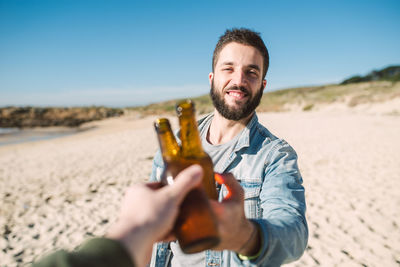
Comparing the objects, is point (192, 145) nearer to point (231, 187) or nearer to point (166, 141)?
point (166, 141)

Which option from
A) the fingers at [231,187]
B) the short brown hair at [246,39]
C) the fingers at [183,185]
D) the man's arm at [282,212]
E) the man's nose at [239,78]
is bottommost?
the man's arm at [282,212]

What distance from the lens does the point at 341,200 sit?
19.4 ft

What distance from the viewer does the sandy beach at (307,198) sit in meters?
4.32

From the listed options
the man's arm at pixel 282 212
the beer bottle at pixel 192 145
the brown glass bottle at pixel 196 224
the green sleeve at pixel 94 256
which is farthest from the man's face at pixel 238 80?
the green sleeve at pixel 94 256

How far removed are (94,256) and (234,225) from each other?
418 mm

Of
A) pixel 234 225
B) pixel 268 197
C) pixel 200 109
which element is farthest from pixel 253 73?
pixel 200 109

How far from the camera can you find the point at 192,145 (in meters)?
0.95

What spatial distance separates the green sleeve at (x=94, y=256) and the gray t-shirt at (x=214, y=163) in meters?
1.16

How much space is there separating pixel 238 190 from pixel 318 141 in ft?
41.9

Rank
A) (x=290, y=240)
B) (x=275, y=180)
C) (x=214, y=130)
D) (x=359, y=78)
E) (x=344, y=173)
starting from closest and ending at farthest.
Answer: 1. (x=290, y=240)
2. (x=275, y=180)
3. (x=214, y=130)
4. (x=344, y=173)
5. (x=359, y=78)

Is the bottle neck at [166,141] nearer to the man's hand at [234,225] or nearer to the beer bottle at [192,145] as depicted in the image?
the beer bottle at [192,145]

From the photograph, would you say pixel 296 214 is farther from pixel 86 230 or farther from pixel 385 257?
pixel 86 230

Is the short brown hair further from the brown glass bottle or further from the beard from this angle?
the brown glass bottle

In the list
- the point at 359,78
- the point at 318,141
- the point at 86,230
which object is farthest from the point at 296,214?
the point at 359,78
